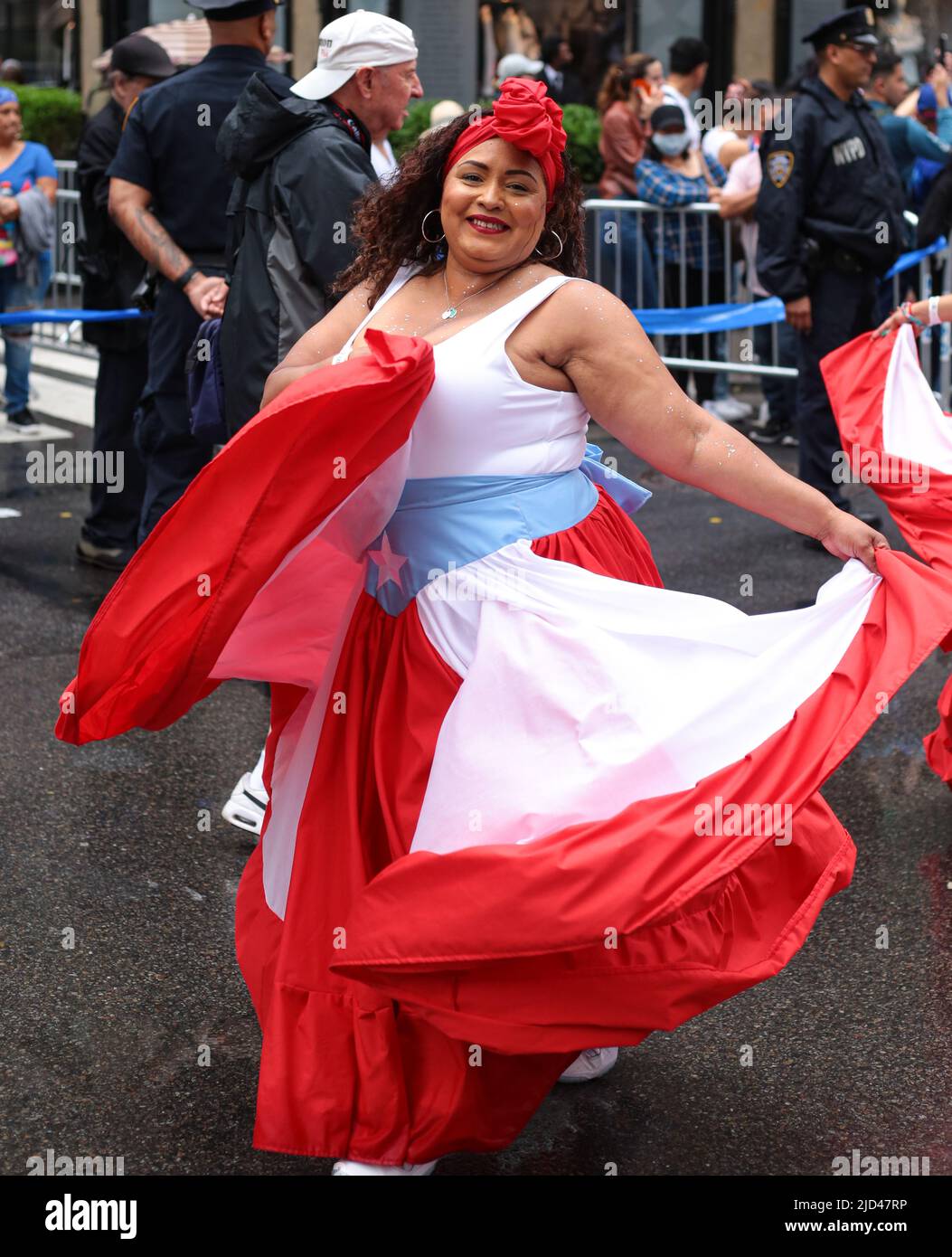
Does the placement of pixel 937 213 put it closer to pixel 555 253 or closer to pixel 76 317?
pixel 76 317

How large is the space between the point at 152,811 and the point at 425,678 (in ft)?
6.85

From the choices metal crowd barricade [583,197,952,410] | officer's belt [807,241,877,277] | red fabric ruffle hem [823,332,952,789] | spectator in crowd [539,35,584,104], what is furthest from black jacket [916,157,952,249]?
spectator in crowd [539,35,584,104]

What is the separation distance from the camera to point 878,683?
292 cm

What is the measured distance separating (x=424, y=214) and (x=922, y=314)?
2.33 meters

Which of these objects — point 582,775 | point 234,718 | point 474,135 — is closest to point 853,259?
point 234,718

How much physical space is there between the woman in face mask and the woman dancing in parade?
25.6 ft

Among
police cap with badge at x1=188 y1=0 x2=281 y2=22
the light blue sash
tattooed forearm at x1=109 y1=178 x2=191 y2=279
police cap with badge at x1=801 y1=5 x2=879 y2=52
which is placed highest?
police cap with badge at x1=801 y1=5 x2=879 y2=52

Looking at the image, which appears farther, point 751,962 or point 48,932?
point 48,932

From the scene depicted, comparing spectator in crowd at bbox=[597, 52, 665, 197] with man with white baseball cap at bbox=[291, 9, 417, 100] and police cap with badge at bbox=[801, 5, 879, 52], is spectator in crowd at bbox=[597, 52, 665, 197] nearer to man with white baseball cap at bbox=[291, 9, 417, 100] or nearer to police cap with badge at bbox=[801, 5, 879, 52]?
police cap with badge at bbox=[801, 5, 879, 52]

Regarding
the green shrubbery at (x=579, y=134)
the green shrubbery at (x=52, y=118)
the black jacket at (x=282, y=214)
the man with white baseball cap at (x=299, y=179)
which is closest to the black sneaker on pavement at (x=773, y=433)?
the green shrubbery at (x=579, y=134)

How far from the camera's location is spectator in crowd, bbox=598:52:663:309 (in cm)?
1123

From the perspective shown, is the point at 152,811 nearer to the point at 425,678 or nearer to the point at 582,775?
the point at 425,678

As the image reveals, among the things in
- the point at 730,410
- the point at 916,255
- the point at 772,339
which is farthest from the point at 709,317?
the point at 916,255

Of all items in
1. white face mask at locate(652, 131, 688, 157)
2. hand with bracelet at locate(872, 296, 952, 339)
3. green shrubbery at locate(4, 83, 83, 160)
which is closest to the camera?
hand with bracelet at locate(872, 296, 952, 339)
